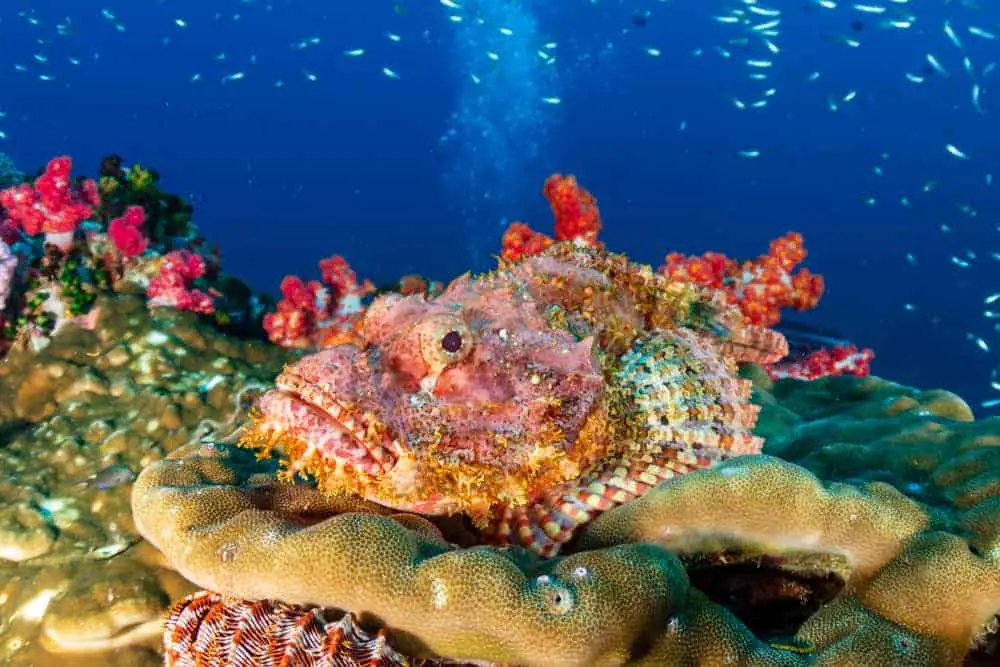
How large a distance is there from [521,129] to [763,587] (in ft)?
319

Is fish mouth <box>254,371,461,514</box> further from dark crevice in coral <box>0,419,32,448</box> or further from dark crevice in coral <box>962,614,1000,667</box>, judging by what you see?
dark crevice in coral <box>0,419,32,448</box>

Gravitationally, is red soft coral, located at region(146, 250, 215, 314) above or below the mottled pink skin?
below

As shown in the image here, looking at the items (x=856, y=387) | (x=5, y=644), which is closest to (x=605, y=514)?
(x=5, y=644)

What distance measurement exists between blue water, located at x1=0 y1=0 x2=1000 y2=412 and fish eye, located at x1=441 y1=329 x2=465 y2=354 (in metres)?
52.7

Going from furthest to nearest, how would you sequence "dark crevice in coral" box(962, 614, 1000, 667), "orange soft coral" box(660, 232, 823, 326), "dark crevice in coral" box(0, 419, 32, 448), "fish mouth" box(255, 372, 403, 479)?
"orange soft coral" box(660, 232, 823, 326) < "dark crevice in coral" box(0, 419, 32, 448) < "fish mouth" box(255, 372, 403, 479) < "dark crevice in coral" box(962, 614, 1000, 667)

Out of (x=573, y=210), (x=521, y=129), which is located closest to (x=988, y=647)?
(x=573, y=210)

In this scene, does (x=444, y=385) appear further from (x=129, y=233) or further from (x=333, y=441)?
(x=129, y=233)

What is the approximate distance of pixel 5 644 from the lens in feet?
13.1

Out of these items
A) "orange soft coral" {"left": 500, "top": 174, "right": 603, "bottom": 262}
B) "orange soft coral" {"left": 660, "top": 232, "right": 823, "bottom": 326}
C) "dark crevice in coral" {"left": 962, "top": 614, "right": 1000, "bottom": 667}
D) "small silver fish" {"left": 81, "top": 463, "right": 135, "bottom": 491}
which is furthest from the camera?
"orange soft coral" {"left": 660, "top": 232, "right": 823, "bottom": 326}

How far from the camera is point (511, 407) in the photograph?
371 cm

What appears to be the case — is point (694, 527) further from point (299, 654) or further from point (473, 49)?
point (473, 49)

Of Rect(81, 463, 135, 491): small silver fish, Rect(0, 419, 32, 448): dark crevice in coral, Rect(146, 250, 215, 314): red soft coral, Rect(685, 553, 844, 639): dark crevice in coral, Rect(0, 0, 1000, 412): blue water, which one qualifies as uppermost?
Rect(685, 553, 844, 639): dark crevice in coral

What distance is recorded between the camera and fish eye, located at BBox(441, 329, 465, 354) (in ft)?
12.0

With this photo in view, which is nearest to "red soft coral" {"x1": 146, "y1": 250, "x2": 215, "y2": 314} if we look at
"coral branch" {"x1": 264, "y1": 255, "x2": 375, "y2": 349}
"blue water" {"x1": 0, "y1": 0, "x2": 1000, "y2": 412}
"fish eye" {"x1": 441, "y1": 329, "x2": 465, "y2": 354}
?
"coral branch" {"x1": 264, "y1": 255, "x2": 375, "y2": 349}
